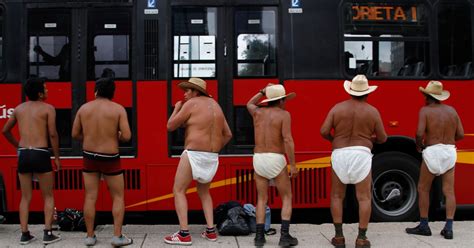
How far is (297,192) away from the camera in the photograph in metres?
7.34

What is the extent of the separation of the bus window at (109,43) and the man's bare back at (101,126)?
1394 mm

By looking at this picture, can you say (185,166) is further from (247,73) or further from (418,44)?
(418,44)

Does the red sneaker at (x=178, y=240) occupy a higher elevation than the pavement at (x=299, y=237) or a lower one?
higher

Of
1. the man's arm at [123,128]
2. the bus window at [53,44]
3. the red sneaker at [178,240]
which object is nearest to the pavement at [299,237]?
the red sneaker at [178,240]

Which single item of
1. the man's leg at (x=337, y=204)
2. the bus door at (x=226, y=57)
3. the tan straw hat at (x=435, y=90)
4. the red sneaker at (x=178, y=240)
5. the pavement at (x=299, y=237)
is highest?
the bus door at (x=226, y=57)

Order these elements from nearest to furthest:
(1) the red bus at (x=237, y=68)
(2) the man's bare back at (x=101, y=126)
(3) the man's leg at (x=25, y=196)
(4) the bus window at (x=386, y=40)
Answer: (2) the man's bare back at (x=101, y=126)
(3) the man's leg at (x=25, y=196)
(1) the red bus at (x=237, y=68)
(4) the bus window at (x=386, y=40)

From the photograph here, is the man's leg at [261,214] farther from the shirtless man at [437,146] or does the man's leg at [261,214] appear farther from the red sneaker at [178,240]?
the shirtless man at [437,146]

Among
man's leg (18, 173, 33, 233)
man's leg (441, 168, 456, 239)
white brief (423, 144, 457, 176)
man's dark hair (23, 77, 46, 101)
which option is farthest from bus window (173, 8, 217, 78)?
man's leg (441, 168, 456, 239)

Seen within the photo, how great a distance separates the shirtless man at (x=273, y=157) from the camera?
6023mm

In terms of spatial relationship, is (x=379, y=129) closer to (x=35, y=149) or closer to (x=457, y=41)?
(x=457, y=41)

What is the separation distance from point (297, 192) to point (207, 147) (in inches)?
71.4

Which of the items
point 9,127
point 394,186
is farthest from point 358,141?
point 9,127

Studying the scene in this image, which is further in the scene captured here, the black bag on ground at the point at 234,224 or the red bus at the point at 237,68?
the red bus at the point at 237,68

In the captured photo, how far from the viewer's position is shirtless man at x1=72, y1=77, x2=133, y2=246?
5875 millimetres
